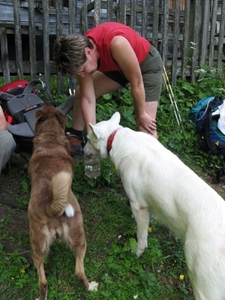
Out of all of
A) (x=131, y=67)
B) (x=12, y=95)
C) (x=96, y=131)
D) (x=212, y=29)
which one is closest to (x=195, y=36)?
(x=212, y=29)

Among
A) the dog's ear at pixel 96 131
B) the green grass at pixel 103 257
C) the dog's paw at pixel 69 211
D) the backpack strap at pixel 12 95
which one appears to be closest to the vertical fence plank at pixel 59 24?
the backpack strap at pixel 12 95

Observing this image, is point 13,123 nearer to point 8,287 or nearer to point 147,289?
point 8,287

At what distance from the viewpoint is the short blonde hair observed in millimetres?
3229

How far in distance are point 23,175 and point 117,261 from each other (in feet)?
5.44

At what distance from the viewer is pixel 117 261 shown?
321cm

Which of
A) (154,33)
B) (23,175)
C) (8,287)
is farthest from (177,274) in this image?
(154,33)

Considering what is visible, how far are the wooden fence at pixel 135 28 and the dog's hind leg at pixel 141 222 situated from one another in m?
2.91

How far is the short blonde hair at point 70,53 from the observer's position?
3.23 meters

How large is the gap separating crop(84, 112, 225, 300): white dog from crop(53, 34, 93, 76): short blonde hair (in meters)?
0.60

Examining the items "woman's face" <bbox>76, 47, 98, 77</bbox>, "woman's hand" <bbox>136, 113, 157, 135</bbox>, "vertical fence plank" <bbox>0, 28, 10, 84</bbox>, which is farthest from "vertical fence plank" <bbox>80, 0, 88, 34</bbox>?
"woman's hand" <bbox>136, 113, 157, 135</bbox>

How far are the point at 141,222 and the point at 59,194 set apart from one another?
0.99 m

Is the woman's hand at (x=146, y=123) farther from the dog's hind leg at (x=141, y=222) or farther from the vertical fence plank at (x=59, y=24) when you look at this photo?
the vertical fence plank at (x=59, y=24)

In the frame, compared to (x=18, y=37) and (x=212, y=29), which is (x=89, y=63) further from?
(x=212, y=29)

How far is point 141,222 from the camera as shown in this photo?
3143mm
